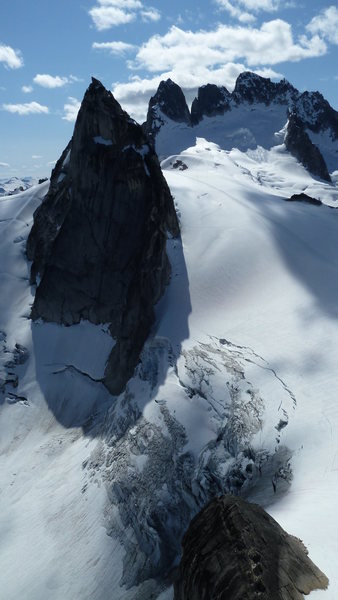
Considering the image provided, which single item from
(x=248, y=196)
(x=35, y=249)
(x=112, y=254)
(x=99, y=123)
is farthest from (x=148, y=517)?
(x=248, y=196)

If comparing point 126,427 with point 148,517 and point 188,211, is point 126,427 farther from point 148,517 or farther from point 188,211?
point 188,211

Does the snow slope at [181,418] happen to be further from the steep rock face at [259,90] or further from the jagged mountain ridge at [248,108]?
the steep rock face at [259,90]

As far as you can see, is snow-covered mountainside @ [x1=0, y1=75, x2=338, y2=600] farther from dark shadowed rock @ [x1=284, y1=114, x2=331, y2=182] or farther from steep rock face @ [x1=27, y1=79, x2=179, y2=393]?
dark shadowed rock @ [x1=284, y1=114, x2=331, y2=182]

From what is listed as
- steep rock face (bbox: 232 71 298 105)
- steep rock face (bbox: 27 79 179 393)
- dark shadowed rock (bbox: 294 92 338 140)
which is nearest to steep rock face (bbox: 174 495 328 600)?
steep rock face (bbox: 27 79 179 393)

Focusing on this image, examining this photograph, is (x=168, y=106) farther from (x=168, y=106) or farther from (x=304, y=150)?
(x=304, y=150)

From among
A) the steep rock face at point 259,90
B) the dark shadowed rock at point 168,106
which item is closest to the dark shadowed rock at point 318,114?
the steep rock face at point 259,90

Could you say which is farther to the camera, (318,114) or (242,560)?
(318,114)

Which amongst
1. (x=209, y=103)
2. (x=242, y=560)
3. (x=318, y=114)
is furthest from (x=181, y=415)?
(x=318, y=114)
